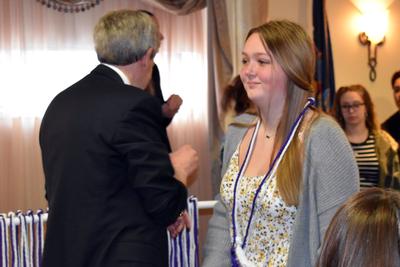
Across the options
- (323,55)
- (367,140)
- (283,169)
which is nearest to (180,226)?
(283,169)

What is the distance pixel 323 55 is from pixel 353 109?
0.88 metres

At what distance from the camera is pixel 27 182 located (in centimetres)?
490

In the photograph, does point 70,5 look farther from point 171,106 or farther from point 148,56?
point 148,56

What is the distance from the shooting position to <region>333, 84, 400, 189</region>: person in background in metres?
4.23

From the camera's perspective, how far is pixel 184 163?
234cm

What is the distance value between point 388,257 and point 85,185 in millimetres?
1236

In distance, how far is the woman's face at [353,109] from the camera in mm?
4410

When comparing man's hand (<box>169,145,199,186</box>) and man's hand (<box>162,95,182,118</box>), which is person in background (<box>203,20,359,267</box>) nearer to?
man's hand (<box>169,145,199,186</box>)

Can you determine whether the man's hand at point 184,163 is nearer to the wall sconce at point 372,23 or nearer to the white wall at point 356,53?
the white wall at point 356,53

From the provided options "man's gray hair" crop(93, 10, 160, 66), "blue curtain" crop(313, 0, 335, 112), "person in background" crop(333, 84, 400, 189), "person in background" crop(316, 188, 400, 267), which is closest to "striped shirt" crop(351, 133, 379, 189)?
"person in background" crop(333, 84, 400, 189)

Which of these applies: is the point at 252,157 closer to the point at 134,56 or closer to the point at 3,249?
the point at 134,56

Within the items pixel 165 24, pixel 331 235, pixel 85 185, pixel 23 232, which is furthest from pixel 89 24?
pixel 331 235

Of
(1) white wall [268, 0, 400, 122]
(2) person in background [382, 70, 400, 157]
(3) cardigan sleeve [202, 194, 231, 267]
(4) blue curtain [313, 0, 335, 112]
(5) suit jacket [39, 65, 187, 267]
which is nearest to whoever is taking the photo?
(5) suit jacket [39, 65, 187, 267]

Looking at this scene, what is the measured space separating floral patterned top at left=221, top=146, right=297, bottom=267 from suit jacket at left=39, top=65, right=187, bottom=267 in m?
0.22
